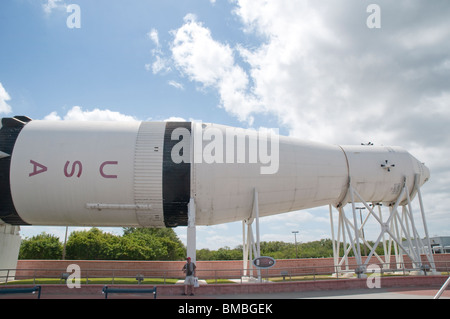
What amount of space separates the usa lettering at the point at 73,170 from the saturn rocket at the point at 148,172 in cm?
4

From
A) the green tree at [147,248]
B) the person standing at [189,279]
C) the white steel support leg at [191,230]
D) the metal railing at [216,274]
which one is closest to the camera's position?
the person standing at [189,279]

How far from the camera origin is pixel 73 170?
42.3ft

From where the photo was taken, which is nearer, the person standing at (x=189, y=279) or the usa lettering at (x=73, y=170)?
the person standing at (x=189, y=279)

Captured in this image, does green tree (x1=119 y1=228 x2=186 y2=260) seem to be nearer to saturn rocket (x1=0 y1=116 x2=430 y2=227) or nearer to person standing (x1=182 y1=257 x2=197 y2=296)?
saturn rocket (x1=0 y1=116 x2=430 y2=227)

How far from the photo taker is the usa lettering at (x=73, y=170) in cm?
1285

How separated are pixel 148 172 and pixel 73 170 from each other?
3051mm

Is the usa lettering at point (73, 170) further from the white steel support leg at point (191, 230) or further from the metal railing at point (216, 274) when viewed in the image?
the metal railing at point (216, 274)

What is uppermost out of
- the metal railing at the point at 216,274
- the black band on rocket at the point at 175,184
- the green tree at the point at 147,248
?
the black band on rocket at the point at 175,184

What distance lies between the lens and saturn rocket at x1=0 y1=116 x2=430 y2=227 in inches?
508

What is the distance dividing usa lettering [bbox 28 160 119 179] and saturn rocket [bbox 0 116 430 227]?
41mm

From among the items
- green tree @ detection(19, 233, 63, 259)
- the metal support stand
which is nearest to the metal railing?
the metal support stand

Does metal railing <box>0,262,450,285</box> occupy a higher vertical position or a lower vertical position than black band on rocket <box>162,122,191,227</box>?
lower

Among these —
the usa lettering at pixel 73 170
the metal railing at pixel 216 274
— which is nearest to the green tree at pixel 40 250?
the metal railing at pixel 216 274

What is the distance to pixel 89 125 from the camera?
46.0ft
